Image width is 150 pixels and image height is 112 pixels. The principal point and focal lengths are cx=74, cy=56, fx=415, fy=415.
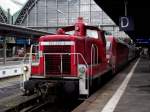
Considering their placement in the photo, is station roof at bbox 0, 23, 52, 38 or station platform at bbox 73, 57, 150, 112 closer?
station platform at bbox 73, 57, 150, 112

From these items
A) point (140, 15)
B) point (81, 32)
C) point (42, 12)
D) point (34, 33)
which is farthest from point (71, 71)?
point (42, 12)

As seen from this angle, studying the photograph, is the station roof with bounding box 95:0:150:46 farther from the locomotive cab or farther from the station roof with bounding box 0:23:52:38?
the locomotive cab

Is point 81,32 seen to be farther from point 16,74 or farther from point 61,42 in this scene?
point 16,74

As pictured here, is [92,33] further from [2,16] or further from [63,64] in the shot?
[2,16]

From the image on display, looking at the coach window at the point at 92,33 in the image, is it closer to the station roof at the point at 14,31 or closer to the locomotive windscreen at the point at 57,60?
the locomotive windscreen at the point at 57,60

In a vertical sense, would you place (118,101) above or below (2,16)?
below

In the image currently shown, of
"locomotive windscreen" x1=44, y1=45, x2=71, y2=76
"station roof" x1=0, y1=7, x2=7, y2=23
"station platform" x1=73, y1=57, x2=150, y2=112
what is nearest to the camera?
"station platform" x1=73, y1=57, x2=150, y2=112

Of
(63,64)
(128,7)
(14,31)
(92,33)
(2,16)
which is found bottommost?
(63,64)

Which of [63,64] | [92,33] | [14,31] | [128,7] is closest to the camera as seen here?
[63,64]

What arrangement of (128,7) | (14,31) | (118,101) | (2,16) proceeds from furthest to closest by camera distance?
(2,16), (128,7), (14,31), (118,101)

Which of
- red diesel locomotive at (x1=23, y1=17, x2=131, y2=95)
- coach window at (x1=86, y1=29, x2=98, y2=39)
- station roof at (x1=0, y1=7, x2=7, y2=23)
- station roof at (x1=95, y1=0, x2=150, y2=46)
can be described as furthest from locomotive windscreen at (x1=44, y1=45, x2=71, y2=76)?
station roof at (x1=0, y1=7, x2=7, y2=23)

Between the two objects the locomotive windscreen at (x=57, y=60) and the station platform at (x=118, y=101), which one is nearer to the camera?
the station platform at (x=118, y=101)

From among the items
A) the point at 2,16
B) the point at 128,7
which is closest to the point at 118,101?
the point at 128,7

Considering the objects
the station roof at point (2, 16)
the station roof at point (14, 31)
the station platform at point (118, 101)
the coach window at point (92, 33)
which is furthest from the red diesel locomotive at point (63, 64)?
the station roof at point (2, 16)
